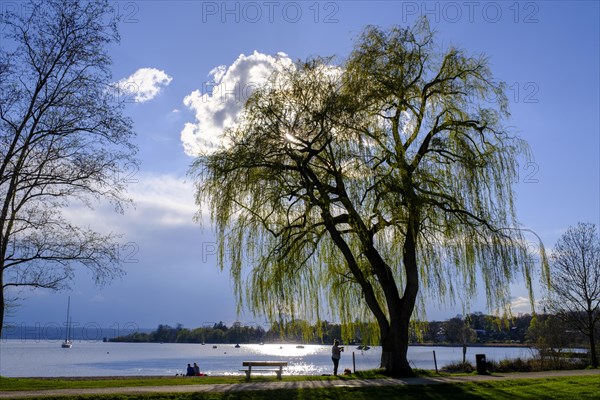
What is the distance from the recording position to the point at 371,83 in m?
20.6

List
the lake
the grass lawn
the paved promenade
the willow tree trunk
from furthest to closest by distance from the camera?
the lake, the willow tree trunk, the paved promenade, the grass lawn

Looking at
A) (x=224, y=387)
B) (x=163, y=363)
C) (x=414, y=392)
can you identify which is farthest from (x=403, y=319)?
(x=163, y=363)

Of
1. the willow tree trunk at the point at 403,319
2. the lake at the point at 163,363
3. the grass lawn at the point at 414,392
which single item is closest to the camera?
the grass lawn at the point at 414,392

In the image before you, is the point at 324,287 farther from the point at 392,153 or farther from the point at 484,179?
the point at 484,179

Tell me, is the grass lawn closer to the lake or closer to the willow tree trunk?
the willow tree trunk

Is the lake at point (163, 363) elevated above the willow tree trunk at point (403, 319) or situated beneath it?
situated beneath

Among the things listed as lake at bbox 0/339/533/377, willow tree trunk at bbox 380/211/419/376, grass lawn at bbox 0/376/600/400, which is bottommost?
lake at bbox 0/339/533/377

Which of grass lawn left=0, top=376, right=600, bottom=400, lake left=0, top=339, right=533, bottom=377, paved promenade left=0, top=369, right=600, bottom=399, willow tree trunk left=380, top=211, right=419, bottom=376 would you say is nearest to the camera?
grass lawn left=0, top=376, right=600, bottom=400

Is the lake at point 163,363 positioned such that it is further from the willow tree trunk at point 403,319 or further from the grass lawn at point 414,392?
the grass lawn at point 414,392

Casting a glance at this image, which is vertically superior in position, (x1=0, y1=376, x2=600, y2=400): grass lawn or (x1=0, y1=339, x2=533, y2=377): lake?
(x1=0, y1=376, x2=600, y2=400): grass lawn

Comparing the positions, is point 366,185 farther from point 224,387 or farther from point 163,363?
point 163,363

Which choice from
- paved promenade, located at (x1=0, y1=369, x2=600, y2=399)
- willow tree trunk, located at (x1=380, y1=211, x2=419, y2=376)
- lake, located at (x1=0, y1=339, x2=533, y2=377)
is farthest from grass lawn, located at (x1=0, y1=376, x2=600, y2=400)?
lake, located at (x1=0, y1=339, x2=533, y2=377)

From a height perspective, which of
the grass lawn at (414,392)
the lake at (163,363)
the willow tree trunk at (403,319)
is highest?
the willow tree trunk at (403,319)

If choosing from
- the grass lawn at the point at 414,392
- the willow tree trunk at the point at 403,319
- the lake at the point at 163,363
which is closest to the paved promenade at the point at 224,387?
the grass lawn at the point at 414,392
